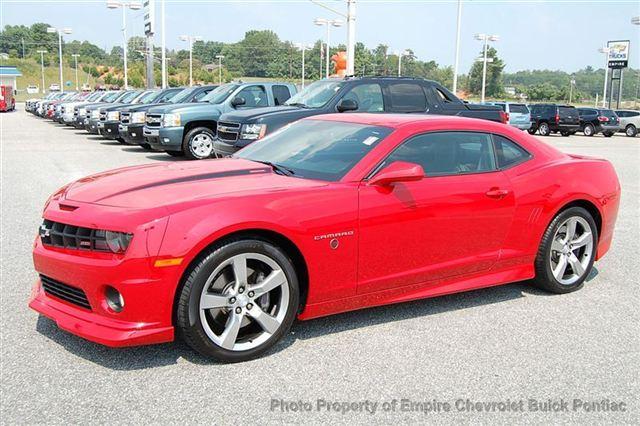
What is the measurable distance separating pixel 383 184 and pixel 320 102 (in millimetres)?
7893

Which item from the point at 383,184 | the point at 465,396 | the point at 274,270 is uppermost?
the point at 383,184

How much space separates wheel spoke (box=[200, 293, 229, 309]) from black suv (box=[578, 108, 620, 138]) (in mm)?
36072

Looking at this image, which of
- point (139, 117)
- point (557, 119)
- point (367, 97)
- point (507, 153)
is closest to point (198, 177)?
point (507, 153)

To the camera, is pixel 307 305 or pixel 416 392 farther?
pixel 307 305

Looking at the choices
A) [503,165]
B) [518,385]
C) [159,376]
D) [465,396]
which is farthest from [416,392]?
[503,165]

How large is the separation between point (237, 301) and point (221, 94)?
42.1 feet

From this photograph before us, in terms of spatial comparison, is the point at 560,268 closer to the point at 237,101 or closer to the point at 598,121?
the point at 237,101

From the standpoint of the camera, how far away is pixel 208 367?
381cm

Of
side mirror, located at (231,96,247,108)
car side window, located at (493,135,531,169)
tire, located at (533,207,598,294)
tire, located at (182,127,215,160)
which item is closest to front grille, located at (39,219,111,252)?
car side window, located at (493,135,531,169)

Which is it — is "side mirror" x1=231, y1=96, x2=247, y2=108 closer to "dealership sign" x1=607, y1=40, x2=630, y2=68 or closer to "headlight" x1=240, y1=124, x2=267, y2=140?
"headlight" x1=240, y1=124, x2=267, y2=140

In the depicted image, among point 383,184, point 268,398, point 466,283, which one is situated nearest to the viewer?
point 268,398

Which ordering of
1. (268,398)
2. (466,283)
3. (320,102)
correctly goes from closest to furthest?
1. (268,398)
2. (466,283)
3. (320,102)

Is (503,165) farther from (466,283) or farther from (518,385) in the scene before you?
(518,385)

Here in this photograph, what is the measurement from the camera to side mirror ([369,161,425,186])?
4.23 meters
